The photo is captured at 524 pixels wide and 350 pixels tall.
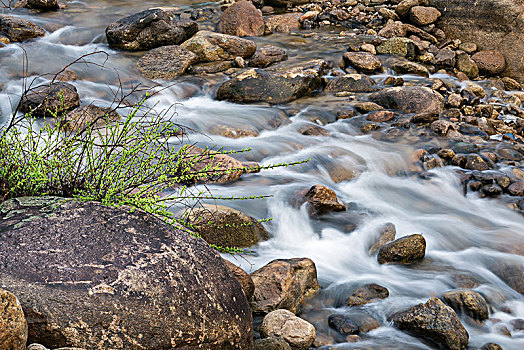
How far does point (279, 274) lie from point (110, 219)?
1.67 metres

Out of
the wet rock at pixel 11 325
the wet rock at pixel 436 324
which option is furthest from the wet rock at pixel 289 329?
the wet rock at pixel 11 325

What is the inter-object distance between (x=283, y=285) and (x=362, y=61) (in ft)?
25.6

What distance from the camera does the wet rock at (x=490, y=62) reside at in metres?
11.6

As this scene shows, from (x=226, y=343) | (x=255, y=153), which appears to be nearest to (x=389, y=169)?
(x=255, y=153)

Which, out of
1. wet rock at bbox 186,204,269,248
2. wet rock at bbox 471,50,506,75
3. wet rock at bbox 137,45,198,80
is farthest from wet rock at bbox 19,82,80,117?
wet rock at bbox 471,50,506,75

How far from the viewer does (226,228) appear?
4695 mm

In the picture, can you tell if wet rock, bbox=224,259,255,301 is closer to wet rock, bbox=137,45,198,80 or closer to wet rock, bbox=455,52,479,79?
wet rock, bbox=137,45,198,80

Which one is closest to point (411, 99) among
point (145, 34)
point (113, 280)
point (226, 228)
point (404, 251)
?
point (404, 251)

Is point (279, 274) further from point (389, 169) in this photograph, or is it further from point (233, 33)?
point (233, 33)

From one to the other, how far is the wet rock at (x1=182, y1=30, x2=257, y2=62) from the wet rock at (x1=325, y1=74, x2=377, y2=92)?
7.11 ft

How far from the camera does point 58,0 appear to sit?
46.1 ft

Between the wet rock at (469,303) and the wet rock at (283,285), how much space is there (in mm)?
1190

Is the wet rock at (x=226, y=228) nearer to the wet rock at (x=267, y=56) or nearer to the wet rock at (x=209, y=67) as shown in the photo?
the wet rock at (x=209, y=67)

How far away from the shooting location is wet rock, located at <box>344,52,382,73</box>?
10.7 m
